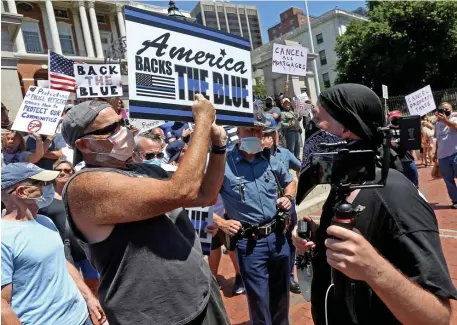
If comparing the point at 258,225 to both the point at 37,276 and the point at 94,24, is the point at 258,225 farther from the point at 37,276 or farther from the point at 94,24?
the point at 94,24

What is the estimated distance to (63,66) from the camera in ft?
24.6

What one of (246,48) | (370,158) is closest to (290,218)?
(246,48)

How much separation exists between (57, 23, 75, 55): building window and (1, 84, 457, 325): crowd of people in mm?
42723

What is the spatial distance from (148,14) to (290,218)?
2.10 m

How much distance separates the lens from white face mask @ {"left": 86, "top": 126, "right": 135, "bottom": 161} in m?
1.91

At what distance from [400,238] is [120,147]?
133cm

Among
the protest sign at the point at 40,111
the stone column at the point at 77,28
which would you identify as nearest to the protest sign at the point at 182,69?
the protest sign at the point at 40,111

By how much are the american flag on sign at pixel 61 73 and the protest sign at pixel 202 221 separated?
5.09 m

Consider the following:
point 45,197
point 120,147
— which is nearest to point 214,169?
point 120,147

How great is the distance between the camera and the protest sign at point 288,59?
865 cm

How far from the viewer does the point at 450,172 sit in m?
7.11

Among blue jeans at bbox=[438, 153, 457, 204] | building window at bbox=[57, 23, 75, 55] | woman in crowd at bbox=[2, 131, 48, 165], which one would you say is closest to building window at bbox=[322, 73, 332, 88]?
building window at bbox=[57, 23, 75, 55]

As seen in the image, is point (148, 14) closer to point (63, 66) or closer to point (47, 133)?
point (47, 133)

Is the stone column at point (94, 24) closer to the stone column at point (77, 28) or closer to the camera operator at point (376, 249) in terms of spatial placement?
the stone column at point (77, 28)
